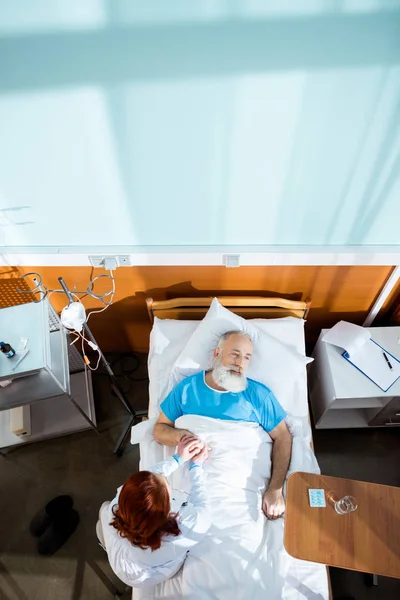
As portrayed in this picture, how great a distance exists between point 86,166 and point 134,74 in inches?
17.2

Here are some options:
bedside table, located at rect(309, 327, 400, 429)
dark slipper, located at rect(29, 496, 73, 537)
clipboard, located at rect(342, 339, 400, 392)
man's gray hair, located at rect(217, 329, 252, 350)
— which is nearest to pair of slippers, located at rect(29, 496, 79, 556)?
dark slipper, located at rect(29, 496, 73, 537)

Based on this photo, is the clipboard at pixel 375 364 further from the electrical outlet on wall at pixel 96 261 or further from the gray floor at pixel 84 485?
the electrical outlet on wall at pixel 96 261

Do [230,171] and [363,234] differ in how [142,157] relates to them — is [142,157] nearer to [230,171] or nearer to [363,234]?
[230,171]

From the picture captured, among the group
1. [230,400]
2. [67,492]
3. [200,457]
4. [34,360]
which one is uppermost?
[34,360]

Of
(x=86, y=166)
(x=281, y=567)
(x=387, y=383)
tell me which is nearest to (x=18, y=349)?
(x=86, y=166)

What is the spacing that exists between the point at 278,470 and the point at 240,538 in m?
0.37

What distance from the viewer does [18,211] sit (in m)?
1.77

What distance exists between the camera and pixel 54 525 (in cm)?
221

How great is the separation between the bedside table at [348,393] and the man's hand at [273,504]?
635mm

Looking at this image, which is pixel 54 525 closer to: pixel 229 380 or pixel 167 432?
pixel 167 432

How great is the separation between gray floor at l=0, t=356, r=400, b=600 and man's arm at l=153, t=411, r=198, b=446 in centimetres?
64

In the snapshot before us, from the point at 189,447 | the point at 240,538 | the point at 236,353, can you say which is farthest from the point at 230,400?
the point at 240,538

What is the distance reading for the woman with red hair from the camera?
1.37 m

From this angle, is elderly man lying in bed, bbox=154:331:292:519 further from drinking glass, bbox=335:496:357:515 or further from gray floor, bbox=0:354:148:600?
gray floor, bbox=0:354:148:600
